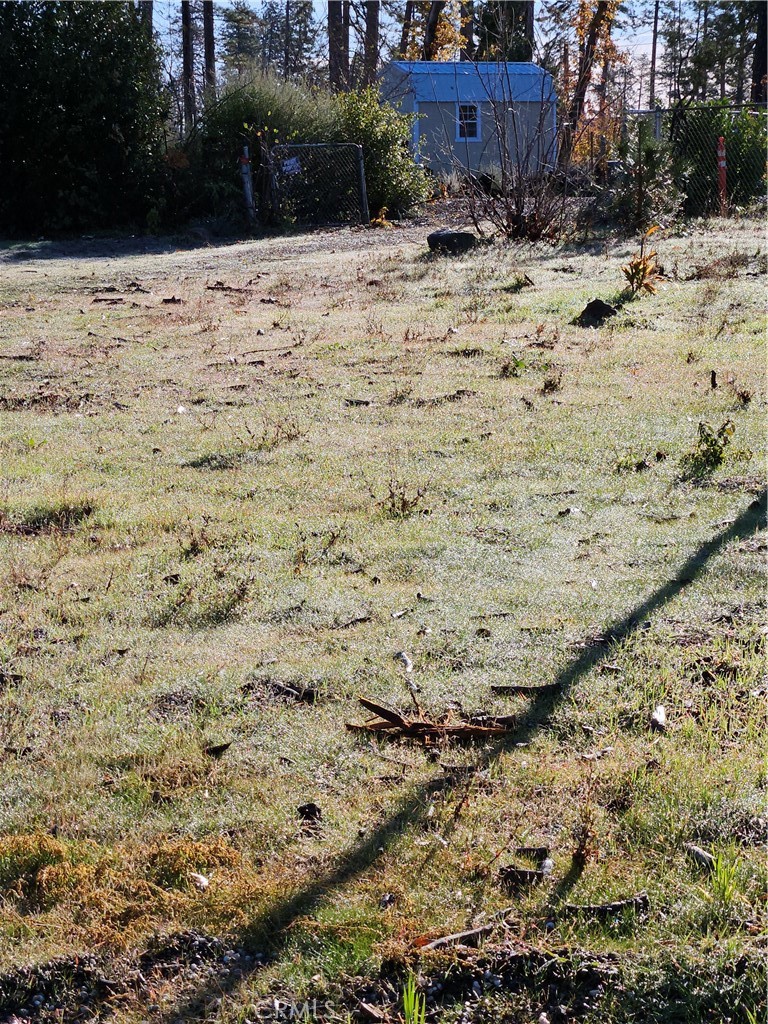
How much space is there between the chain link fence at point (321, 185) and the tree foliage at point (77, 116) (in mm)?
2561

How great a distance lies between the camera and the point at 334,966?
238 cm

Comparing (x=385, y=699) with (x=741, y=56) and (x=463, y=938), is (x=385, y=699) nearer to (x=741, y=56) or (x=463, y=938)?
(x=463, y=938)

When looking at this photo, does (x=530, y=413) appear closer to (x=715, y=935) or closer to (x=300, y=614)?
(x=300, y=614)

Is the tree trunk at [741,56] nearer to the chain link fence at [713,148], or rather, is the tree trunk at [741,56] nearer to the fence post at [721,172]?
the chain link fence at [713,148]

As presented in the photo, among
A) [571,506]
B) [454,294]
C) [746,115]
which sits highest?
[746,115]

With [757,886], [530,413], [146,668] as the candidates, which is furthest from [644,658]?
[530,413]

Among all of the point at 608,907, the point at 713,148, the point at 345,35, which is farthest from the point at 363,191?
the point at 345,35

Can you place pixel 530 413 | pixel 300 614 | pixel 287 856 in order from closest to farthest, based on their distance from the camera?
pixel 287 856, pixel 300 614, pixel 530 413

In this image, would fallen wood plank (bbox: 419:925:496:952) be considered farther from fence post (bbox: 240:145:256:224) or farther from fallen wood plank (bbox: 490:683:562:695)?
fence post (bbox: 240:145:256:224)

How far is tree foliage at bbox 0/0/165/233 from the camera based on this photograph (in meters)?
20.5

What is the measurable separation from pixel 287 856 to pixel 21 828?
0.79 m

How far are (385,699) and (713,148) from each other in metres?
19.4

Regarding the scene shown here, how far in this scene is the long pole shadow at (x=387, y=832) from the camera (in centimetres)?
243

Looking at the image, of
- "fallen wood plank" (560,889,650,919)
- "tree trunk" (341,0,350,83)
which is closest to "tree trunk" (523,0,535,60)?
"tree trunk" (341,0,350,83)
